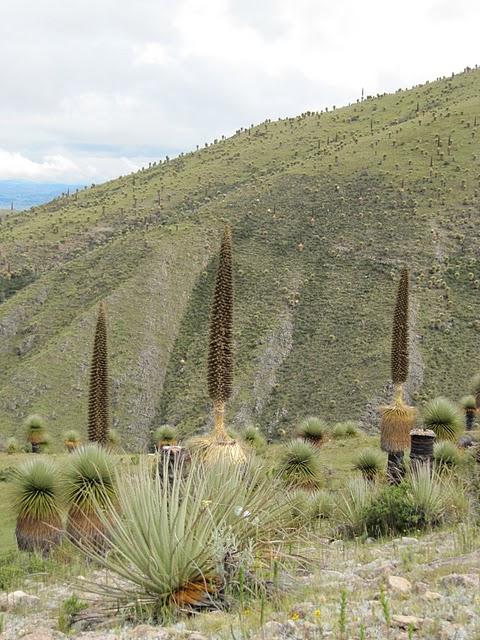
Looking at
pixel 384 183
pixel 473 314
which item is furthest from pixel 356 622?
pixel 384 183

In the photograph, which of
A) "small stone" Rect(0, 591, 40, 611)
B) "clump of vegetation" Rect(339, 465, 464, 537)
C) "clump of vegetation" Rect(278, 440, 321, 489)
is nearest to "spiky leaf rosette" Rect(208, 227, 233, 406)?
"clump of vegetation" Rect(339, 465, 464, 537)

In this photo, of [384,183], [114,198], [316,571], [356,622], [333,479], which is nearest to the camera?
[356,622]

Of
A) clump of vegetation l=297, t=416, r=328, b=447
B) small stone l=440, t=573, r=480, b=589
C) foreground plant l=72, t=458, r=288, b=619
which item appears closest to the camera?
small stone l=440, t=573, r=480, b=589

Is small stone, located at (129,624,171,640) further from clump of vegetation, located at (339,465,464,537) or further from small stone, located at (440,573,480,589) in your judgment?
clump of vegetation, located at (339,465,464,537)

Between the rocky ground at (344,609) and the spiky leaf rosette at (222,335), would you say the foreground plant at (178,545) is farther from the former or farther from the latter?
the spiky leaf rosette at (222,335)

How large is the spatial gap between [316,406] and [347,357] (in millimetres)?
4761

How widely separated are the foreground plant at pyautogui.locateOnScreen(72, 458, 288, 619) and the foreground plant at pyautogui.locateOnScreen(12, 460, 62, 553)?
701 cm

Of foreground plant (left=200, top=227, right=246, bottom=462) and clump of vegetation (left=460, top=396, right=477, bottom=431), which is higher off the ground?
foreground plant (left=200, top=227, right=246, bottom=462)

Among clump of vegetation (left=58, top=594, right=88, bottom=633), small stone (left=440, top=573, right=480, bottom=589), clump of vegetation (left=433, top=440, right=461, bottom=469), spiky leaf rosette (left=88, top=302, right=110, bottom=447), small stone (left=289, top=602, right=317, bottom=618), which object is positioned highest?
spiky leaf rosette (left=88, top=302, right=110, bottom=447)

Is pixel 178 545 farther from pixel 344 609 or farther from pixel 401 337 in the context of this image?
pixel 401 337

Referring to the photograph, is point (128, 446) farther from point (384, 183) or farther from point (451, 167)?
point (451, 167)

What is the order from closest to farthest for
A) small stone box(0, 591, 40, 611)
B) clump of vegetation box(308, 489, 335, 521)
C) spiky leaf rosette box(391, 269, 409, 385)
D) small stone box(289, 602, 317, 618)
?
small stone box(289, 602, 317, 618) → small stone box(0, 591, 40, 611) → clump of vegetation box(308, 489, 335, 521) → spiky leaf rosette box(391, 269, 409, 385)

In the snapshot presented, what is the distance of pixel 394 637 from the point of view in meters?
4.27

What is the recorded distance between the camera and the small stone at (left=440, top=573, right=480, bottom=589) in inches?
205
